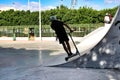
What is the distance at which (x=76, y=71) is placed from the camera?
1055cm

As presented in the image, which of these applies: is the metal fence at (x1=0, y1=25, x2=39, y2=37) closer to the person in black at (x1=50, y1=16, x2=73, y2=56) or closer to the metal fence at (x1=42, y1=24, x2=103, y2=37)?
the metal fence at (x1=42, y1=24, x2=103, y2=37)

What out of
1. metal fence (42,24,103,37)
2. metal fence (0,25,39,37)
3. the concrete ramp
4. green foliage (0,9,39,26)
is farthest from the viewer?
green foliage (0,9,39,26)

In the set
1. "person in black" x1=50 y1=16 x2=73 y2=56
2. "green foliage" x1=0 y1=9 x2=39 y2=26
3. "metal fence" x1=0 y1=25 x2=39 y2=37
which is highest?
"person in black" x1=50 y1=16 x2=73 y2=56

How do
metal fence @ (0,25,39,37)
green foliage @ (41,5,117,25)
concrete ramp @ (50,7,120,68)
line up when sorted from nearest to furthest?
1. concrete ramp @ (50,7,120,68)
2. metal fence @ (0,25,39,37)
3. green foliage @ (41,5,117,25)

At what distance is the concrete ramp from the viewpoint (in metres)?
11.0

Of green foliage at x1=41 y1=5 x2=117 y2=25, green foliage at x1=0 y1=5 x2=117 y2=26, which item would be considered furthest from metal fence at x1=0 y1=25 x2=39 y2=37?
green foliage at x1=41 y1=5 x2=117 y2=25

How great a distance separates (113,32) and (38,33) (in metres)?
37.9

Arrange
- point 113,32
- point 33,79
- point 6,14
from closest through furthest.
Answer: point 33,79 < point 113,32 < point 6,14

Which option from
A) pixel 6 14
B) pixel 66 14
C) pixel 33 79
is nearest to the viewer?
pixel 33 79

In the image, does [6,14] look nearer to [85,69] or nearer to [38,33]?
[38,33]

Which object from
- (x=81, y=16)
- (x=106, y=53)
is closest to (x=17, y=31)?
(x=81, y=16)

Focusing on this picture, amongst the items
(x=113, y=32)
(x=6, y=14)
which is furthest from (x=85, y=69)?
(x=6, y=14)

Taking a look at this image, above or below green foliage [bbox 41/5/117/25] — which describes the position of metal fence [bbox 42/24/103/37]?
below

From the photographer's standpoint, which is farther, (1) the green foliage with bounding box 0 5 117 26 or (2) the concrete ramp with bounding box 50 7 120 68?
(1) the green foliage with bounding box 0 5 117 26
